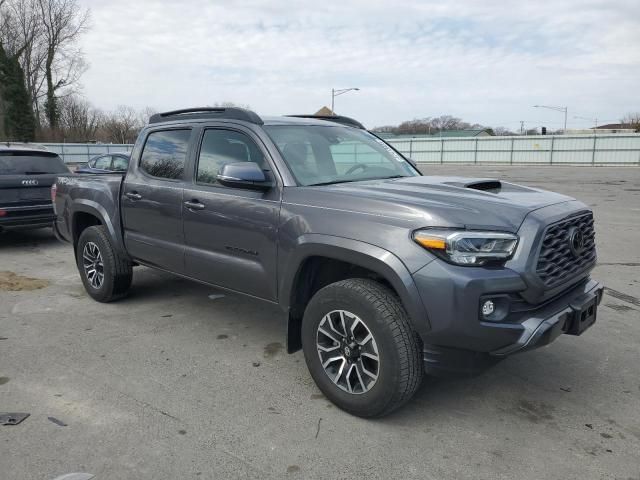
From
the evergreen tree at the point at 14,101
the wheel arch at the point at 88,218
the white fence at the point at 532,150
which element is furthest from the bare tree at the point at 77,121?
the wheel arch at the point at 88,218

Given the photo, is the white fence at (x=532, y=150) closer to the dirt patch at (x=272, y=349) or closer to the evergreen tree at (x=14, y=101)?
the evergreen tree at (x=14, y=101)

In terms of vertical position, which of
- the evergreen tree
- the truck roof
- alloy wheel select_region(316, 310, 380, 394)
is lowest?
alloy wheel select_region(316, 310, 380, 394)

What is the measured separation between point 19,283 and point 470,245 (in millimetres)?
5644

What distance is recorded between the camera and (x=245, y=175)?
3541 mm

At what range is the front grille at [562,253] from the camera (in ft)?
9.77

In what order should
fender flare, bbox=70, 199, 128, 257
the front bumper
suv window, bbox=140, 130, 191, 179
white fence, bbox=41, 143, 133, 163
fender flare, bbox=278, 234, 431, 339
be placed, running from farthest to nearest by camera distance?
white fence, bbox=41, 143, 133, 163, fender flare, bbox=70, 199, 128, 257, suv window, bbox=140, 130, 191, 179, fender flare, bbox=278, 234, 431, 339, the front bumper

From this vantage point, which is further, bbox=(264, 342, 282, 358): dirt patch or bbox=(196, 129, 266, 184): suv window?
bbox=(264, 342, 282, 358): dirt patch

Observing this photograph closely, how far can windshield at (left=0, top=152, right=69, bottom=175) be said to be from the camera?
824 cm

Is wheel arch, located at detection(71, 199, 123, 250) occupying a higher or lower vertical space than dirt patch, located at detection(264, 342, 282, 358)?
higher

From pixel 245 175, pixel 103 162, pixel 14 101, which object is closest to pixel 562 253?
pixel 245 175

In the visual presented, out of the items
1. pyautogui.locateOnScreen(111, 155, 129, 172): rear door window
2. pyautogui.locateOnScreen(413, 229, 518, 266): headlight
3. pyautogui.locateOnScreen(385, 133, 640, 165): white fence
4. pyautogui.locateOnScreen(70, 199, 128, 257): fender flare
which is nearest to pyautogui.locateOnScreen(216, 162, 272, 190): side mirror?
pyautogui.locateOnScreen(413, 229, 518, 266): headlight

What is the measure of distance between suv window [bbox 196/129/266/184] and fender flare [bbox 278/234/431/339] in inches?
35.9

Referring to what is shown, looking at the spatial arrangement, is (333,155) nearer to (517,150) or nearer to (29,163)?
(29,163)

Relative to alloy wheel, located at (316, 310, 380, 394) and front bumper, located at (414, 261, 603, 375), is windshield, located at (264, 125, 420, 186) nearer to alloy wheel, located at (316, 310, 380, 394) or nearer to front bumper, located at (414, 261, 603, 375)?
alloy wheel, located at (316, 310, 380, 394)
